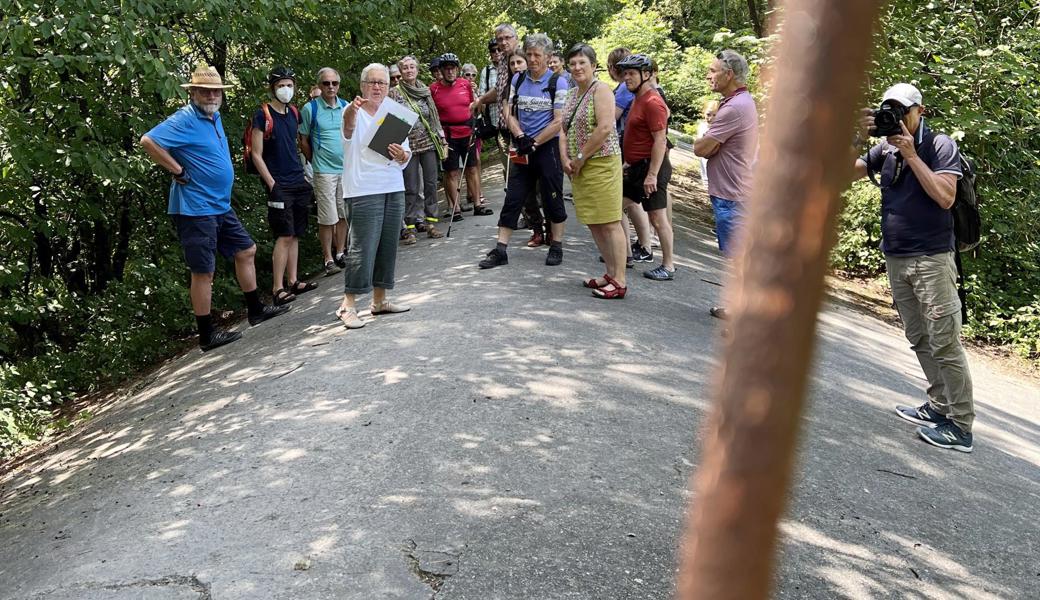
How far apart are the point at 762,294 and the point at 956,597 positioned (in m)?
3.79

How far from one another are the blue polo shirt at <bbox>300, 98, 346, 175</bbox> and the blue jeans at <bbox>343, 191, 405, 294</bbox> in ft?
6.88

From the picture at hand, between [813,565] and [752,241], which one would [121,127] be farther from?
[752,241]

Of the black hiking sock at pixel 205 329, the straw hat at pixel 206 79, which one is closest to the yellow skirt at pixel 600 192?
the straw hat at pixel 206 79

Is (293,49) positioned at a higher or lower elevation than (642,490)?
higher

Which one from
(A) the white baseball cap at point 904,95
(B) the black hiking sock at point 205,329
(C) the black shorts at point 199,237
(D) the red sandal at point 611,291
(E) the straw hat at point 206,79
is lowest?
(B) the black hiking sock at point 205,329

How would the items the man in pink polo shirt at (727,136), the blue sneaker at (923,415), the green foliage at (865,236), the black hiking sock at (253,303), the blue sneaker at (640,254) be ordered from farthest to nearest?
the green foliage at (865,236), the blue sneaker at (640,254), the black hiking sock at (253,303), the man in pink polo shirt at (727,136), the blue sneaker at (923,415)

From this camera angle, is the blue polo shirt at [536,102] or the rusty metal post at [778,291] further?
the blue polo shirt at [536,102]

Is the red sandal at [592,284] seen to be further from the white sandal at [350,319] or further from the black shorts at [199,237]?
the black shorts at [199,237]

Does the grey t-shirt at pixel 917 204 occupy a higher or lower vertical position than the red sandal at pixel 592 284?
higher

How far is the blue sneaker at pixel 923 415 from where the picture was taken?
19.2ft

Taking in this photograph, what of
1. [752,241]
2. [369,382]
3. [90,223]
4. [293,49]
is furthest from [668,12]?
[752,241]

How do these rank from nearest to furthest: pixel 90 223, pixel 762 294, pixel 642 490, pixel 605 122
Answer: pixel 762 294
pixel 642 490
pixel 605 122
pixel 90 223

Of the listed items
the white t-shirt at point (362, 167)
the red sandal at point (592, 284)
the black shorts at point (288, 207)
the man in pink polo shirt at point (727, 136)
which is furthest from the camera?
the black shorts at point (288, 207)

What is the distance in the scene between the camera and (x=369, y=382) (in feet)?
18.7
